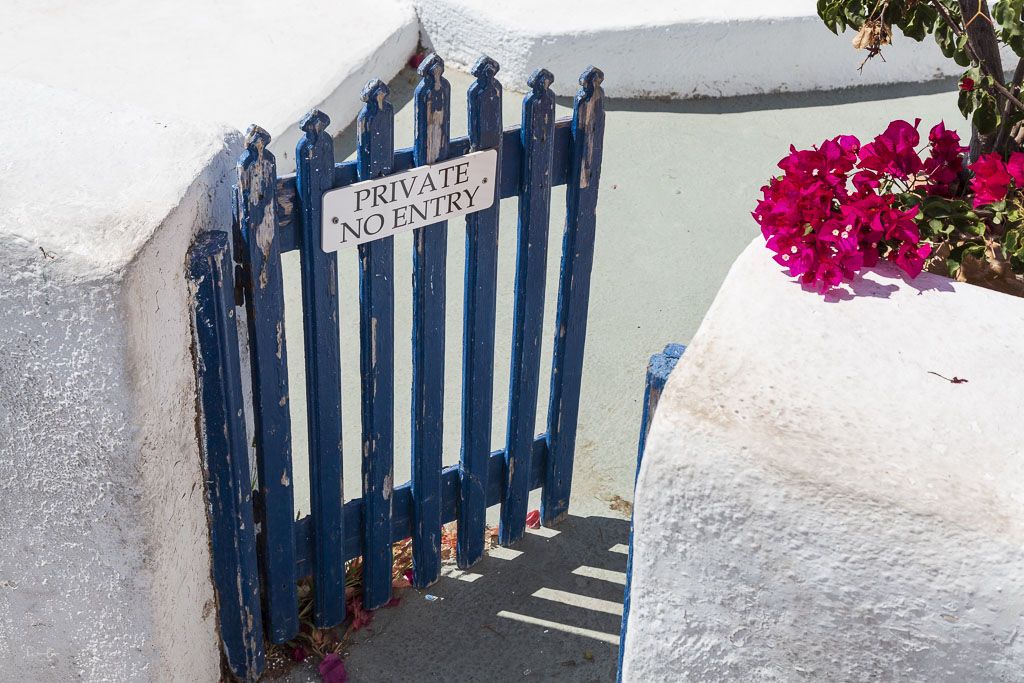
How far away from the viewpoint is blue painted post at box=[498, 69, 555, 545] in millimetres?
2910

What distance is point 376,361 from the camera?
9.59 ft

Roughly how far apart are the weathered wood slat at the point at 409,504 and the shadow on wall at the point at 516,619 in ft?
0.61

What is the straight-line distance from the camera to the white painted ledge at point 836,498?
184cm

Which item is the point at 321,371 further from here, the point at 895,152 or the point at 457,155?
the point at 895,152

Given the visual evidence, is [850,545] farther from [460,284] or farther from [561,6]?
[561,6]

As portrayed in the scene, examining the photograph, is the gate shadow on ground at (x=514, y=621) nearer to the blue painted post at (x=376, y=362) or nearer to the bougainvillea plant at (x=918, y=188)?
the blue painted post at (x=376, y=362)

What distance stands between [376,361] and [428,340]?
14 cm

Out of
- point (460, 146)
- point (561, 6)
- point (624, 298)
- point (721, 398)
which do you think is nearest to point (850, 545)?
point (721, 398)

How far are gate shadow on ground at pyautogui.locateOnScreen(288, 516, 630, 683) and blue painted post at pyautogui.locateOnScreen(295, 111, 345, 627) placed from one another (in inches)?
7.5

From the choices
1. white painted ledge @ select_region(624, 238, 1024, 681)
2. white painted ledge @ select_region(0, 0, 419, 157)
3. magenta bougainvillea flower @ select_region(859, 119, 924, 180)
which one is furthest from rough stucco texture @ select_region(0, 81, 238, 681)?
white painted ledge @ select_region(0, 0, 419, 157)

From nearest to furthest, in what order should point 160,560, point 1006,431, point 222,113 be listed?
point 1006,431
point 160,560
point 222,113

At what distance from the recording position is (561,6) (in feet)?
19.2

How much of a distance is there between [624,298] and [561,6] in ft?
6.29

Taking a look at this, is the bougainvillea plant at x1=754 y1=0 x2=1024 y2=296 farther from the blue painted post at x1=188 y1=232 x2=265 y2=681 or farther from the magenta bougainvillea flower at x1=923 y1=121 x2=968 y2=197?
the blue painted post at x1=188 y1=232 x2=265 y2=681
